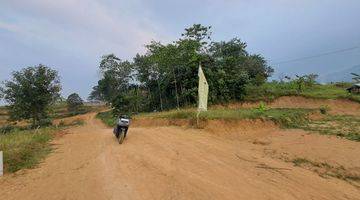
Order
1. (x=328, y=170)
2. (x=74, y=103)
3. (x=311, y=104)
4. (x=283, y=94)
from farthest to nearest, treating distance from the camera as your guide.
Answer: (x=74, y=103) → (x=283, y=94) → (x=311, y=104) → (x=328, y=170)

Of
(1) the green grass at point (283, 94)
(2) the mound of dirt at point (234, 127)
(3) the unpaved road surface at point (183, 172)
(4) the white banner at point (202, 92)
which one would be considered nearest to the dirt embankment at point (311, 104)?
(1) the green grass at point (283, 94)

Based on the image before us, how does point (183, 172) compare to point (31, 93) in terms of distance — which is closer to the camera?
point (183, 172)

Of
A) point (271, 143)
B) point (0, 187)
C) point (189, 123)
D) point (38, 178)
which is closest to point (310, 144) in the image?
point (271, 143)

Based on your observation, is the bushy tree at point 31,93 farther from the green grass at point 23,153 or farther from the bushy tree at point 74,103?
the bushy tree at point 74,103

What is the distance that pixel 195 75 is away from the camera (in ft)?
106

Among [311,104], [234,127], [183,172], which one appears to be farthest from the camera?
[311,104]

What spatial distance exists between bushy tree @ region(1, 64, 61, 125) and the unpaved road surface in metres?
25.2

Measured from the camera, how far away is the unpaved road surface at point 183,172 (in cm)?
810

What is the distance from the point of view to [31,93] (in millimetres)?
38375

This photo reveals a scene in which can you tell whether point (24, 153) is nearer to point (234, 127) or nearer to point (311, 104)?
point (234, 127)

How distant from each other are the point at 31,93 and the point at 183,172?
32.7 m

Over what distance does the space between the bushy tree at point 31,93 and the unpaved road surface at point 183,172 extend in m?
25.2

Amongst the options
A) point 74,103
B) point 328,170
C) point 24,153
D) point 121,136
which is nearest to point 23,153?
point 24,153

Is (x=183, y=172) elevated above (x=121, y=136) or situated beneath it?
situated beneath
